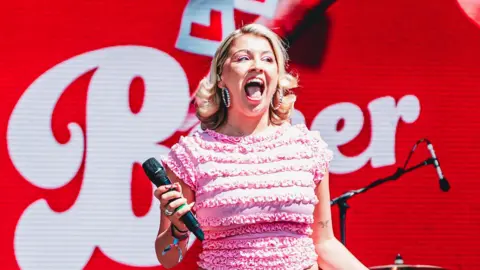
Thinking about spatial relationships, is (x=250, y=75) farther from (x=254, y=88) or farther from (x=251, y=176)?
(x=251, y=176)

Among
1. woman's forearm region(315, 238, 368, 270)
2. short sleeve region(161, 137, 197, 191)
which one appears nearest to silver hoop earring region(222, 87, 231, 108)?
short sleeve region(161, 137, 197, 191)

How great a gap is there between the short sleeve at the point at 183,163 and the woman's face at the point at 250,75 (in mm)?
160

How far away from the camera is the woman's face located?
1.80 meters

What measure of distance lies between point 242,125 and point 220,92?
0.35ft

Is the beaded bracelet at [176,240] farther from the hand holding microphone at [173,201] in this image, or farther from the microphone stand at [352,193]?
the microphone stand at [352,193]

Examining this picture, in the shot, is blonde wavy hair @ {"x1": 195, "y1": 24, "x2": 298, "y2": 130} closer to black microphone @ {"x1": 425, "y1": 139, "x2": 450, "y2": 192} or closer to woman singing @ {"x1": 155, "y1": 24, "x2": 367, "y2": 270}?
woman singing @ {"x1": 155, "y1": 24, "x2": 367, "y2": 270}

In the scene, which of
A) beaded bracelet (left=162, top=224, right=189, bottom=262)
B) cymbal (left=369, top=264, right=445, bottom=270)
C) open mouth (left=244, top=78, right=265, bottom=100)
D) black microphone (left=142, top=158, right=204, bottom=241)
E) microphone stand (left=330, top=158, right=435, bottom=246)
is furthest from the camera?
microphone stand (left=330, top=158, right=435, bottom=246)

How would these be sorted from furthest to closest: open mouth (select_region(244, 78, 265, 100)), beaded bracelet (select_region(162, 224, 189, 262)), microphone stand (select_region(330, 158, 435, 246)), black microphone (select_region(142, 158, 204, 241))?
microphone stand (select_region(330, 158, 435, 246)), open mouth (select_region(244, 78, 265, 100)), beaded bracelet (select_region(162, 224, 189, 262)), black microphone (select_region(142, 158, 204, 241))

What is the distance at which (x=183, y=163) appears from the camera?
176 cm

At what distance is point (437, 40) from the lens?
134 inches

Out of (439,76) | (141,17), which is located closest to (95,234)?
(141,17)

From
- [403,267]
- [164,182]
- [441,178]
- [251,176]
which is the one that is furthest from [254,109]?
[441,178]

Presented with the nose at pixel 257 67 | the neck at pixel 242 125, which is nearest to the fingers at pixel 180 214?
the neck at pixel 242 125

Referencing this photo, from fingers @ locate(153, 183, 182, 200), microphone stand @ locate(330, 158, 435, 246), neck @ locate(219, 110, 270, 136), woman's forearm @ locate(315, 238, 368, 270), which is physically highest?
neck @ locate(219, 110, 270, 136)
